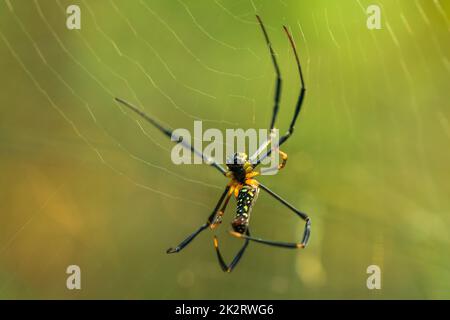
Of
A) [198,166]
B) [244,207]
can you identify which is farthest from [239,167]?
[198,166]

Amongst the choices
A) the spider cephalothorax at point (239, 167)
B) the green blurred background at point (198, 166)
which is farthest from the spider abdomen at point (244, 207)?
the green blurred background at point (198, 166)

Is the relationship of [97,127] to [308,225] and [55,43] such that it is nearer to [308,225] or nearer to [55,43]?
[55,43]

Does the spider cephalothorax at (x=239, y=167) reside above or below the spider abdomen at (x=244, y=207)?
above

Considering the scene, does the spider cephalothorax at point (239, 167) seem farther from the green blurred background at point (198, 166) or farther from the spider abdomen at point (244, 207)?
the green blurred background at point (198, 166)

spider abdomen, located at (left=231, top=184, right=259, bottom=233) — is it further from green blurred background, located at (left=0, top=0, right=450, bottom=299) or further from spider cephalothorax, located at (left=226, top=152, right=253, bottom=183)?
green blurred background, located at (left=0, top=0, right=450, bottom=299)

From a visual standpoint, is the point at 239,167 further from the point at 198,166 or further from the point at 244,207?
the point at 198,166

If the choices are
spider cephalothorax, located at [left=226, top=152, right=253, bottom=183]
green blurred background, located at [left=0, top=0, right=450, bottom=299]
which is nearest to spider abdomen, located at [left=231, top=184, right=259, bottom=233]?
spider cephalothorax, located at [left=226, top=152, right=253, bottom=183]
